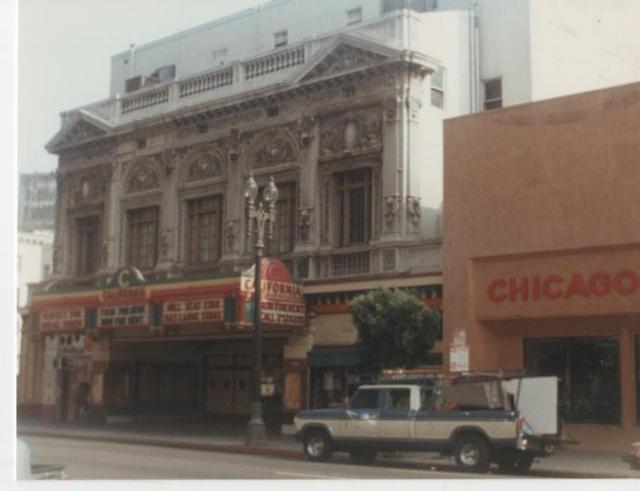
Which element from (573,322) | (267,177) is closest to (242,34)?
(267,177)

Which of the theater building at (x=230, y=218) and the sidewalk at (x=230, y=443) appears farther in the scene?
the theater building at (x=230, y=218)

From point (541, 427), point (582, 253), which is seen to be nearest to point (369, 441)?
point (541, 427)

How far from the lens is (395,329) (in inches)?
787

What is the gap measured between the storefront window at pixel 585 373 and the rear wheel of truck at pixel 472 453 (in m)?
2.60

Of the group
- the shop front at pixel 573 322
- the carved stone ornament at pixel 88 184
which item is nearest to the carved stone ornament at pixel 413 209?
the shop front at pixel 573 322

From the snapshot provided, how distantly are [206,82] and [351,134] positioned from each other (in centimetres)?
430

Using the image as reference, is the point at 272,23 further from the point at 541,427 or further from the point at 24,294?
the point at 541,427

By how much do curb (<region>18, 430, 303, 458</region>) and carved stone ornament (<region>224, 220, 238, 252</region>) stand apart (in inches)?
196

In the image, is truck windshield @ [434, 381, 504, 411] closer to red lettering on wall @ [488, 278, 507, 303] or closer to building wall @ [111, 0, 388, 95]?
red lettering on wall @ [488, 278, 507, 303]

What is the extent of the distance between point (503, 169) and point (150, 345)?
1041cm

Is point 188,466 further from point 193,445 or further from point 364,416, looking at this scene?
point 193,445

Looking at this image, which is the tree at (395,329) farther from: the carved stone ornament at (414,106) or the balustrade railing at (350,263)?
the carved stone ornament at (414,106)

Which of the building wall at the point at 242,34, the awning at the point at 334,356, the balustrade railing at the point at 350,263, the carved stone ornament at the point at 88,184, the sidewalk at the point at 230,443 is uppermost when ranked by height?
the building wall at the point at 242,34

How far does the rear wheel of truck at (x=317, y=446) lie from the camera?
61.6 feet
